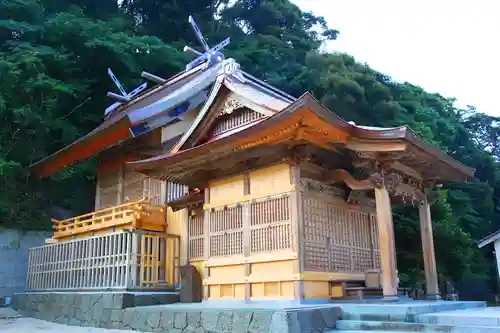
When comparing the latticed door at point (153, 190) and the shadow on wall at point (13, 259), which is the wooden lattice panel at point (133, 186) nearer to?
the latticed door at point (153, 190)

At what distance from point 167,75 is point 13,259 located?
1267 centimetres

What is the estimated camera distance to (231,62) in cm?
1254

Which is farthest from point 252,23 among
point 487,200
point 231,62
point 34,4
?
point 231,62

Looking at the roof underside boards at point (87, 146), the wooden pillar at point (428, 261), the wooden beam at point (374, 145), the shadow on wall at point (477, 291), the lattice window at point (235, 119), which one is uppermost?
the roof underside boards at point (87, 146)

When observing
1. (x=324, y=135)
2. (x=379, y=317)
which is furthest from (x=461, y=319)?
(x=324, y=135)

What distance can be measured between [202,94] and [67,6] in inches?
598

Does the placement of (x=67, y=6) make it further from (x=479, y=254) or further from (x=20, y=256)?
(x=479, y=254)

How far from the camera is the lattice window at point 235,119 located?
10.6 m

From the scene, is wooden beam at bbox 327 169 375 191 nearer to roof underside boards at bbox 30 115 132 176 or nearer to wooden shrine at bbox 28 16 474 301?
wooden shrine at bbox 28 16 474 301

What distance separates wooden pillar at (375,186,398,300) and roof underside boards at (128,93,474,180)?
3.83 feet

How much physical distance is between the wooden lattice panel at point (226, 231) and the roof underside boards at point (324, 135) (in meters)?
1.59

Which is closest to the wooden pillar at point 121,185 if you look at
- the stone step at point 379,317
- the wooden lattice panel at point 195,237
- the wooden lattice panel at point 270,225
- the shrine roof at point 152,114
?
the shrine roof at point 152,114

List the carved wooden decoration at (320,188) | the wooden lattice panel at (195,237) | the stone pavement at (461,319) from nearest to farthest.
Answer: the stone pavement at (461,319)
the carved wooden decoration at (320,188)
the wooden lattice panel at (195,237)

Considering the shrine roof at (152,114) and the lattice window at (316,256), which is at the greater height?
the shrine roof at (152,114)
